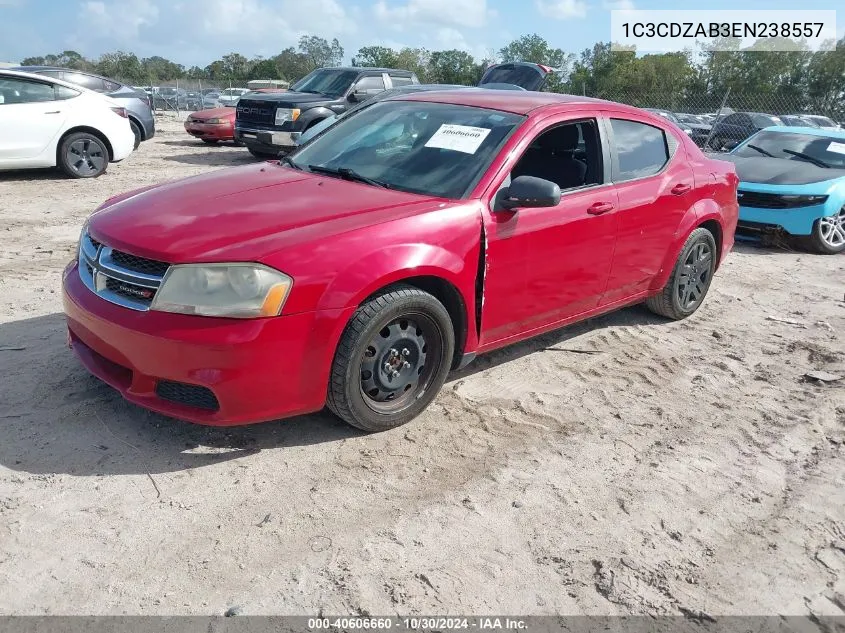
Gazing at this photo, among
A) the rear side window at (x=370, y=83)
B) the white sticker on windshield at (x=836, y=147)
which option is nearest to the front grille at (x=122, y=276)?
the white sticker on windshield at (x=836, y=147)

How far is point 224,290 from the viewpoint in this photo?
316cm

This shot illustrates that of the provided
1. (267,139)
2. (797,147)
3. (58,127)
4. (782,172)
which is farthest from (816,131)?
(58,127)

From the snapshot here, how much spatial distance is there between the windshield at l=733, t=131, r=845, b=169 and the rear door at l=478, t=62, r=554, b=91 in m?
6.79

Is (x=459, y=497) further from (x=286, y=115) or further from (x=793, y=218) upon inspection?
(x=286, y=115)

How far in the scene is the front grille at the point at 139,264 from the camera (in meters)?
3.23

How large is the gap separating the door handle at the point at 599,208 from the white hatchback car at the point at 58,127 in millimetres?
8516

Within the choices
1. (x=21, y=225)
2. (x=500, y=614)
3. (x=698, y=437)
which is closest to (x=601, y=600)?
(x=500, y=614)

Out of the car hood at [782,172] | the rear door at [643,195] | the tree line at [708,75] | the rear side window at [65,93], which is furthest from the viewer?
the tree line at [708,75]

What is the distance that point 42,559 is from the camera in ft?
8.84

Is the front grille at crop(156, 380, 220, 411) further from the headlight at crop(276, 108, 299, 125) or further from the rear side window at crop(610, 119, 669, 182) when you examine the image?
the headlight at crop(276, 108, 299, 125)

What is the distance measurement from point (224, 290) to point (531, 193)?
5.41 ft

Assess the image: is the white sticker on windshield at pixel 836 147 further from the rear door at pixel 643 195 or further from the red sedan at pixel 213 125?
the red sedan at pixel 213 125

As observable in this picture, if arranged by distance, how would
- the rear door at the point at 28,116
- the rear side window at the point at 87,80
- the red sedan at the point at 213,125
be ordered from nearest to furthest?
the rear door at the point at 28,116 → the rear side window at the point at 87,80 → the red sedan at the point at 213,125

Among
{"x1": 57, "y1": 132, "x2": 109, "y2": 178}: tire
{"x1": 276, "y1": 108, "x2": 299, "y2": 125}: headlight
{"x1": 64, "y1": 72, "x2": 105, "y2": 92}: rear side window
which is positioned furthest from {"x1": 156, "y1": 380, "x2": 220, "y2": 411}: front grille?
{"x1": 64, "y1": 72, "x2": 105, "y2": 92}: rear side window
